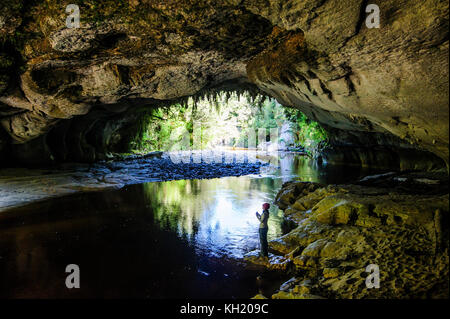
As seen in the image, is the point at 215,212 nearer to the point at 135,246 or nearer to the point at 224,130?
the point at 135,246

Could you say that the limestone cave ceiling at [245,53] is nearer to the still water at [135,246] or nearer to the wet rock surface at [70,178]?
the wet rock surface at [70,178]

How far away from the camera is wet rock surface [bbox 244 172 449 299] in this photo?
3.47 m

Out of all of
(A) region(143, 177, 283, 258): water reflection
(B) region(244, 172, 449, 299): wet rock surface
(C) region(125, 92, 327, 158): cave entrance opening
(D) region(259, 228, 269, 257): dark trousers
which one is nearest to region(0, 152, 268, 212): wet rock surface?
(A) region(143, 177, 283, 258): water reflection

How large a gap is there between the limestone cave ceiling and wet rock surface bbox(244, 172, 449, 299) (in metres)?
1.83

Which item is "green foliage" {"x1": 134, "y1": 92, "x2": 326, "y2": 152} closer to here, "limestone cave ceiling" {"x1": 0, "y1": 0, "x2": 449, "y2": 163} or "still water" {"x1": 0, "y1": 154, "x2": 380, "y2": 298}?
"limestone cave ceiling" {"x1": 0, "y1": 0, "x2": 449, "y2": 163}

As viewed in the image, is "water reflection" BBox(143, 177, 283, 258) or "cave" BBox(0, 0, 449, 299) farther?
"water reflection" BBox(143, 177, 283, 258)

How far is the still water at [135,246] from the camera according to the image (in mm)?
4059


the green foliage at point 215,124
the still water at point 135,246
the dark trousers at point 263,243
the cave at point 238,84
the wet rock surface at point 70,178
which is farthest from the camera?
the green foliage at point 215,124

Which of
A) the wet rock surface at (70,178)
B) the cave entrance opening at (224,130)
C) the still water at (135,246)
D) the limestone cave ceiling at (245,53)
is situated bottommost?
the still water at (135,246)

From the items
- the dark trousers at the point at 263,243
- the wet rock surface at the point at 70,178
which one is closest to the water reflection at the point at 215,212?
the dark trousers at the point at 263,243

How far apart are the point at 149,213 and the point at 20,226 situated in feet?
11.6

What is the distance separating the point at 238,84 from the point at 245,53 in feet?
12.2

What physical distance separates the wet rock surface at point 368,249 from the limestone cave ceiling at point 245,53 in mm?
1831

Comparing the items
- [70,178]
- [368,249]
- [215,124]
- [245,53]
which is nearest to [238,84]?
[245,53]
